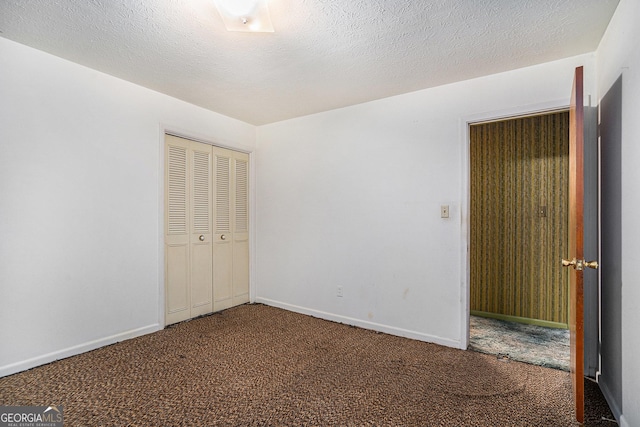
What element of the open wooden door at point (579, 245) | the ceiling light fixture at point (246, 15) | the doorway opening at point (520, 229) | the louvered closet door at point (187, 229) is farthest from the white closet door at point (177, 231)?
the open wooden door at point (579, 245)

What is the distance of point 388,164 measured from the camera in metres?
3.23

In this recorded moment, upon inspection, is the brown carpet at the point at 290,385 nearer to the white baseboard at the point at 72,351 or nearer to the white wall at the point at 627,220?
the white baseboard at the point at 72,351

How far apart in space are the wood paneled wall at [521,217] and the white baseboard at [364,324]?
127 cm

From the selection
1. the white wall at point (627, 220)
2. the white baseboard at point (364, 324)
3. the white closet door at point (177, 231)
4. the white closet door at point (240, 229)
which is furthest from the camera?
the white closet door at point (240, 229)

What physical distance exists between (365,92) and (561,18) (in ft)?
5.10

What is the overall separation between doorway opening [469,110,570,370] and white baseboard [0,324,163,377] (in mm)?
3173

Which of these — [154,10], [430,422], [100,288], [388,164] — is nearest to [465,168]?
[388,164]

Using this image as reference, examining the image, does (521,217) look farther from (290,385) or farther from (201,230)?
(201,230)

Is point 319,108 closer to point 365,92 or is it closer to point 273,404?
point 365,92

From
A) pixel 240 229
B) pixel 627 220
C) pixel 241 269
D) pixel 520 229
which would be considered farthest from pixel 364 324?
pixel 627 220

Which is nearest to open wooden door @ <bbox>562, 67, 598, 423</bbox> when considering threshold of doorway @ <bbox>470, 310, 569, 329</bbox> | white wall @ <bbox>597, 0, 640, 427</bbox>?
white wall @ <bbox>597, 0, 640, 427</bbox>

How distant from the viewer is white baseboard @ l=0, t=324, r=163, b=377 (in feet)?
Answer: 7.49

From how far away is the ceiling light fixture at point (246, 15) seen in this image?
67.8 inches

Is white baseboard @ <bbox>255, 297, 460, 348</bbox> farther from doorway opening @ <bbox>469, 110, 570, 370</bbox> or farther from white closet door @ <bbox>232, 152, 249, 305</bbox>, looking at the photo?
doorway opening @ <bbox>469, 110, 570, 370</bbox>
